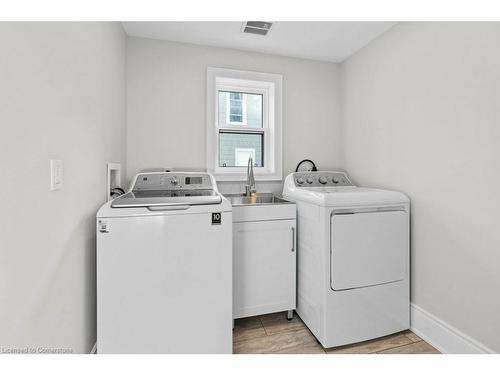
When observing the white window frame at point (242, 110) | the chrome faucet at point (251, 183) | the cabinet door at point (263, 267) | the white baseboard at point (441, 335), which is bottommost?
the white baseboard at point (441, 335)

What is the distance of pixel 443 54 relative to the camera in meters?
1.61

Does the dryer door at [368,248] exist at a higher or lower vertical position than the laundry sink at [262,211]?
lower

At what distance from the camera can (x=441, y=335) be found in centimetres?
160

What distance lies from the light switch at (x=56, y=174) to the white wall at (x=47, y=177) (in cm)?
3

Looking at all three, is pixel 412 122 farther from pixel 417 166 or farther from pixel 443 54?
pixel 443 54

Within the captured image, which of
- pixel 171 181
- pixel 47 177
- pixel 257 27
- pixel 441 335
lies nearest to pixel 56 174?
pixel 47 177

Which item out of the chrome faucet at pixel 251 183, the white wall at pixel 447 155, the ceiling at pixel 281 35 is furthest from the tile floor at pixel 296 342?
the ceiling at pixel 281 35

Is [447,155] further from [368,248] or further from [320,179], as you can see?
[320,179]

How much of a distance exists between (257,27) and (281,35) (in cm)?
25

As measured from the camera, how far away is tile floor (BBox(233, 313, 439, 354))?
5.35 ft

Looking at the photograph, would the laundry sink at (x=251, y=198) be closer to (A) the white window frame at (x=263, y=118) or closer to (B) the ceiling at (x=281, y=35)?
(A) the white window frame at (x=263, y=118)

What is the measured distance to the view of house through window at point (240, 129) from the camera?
2576 mm

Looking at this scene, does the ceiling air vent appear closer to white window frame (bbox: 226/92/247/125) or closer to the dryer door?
white window frame (bbox: 226/92/247/125)
